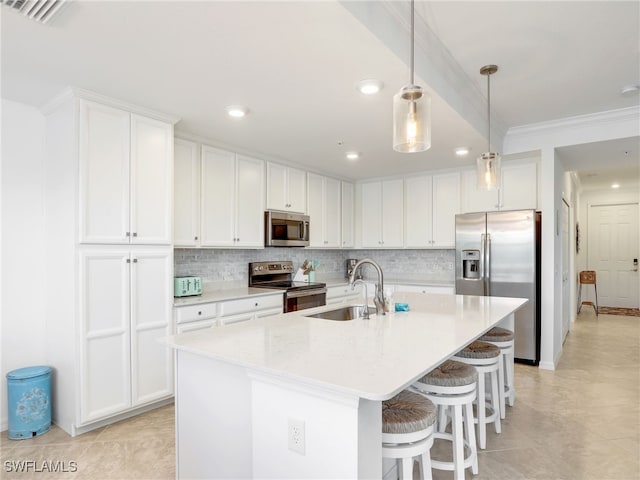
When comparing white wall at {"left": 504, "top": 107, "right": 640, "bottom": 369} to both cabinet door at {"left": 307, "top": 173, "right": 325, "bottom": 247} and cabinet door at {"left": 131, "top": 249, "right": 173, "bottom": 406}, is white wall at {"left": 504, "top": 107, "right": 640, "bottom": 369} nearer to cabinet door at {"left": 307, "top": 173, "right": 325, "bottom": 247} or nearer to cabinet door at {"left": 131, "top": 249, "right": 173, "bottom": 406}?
cabinet door at {"left": 307, "top": 173, "right": 325, "bottom": 247}

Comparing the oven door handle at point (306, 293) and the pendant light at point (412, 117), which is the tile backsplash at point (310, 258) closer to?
the oven door handle at point (306, 293)

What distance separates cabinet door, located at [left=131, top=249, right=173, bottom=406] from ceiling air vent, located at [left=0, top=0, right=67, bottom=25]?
1576 mm

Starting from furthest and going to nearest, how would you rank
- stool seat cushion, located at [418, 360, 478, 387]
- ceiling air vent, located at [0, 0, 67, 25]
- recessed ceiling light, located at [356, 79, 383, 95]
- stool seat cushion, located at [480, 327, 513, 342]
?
stool seat cushion, located at [480, 327, 513, 342]
recessed ceiling light, located at [356, 79, 383, 95]
stool seat cushion, located at [418, 360, 478, 387]
ceiling air vent, located at [0, 0, 67, 25]

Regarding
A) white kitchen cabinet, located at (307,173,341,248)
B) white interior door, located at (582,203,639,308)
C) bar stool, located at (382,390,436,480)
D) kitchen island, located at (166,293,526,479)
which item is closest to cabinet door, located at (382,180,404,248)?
white kitchen cabinet, located at (307,173,341,248)

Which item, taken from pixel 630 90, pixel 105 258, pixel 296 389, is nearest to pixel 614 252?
pixel 630 90

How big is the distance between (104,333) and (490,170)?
9.38ft

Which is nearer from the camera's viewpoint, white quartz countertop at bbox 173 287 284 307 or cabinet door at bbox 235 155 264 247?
white quartz countertop at bbox 173 287 284 307

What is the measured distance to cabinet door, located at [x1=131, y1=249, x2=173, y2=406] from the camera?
289 centimetres

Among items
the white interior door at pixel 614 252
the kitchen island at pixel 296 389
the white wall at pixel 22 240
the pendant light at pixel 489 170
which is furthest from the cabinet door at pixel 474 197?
the white interior door at pixel 614 252

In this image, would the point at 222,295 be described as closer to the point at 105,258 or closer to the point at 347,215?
the point at 105,258

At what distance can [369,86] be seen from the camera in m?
2.47

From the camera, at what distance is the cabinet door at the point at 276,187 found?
14.5ft

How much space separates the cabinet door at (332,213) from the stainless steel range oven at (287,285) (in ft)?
2.25

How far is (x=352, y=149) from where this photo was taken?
4113mm
